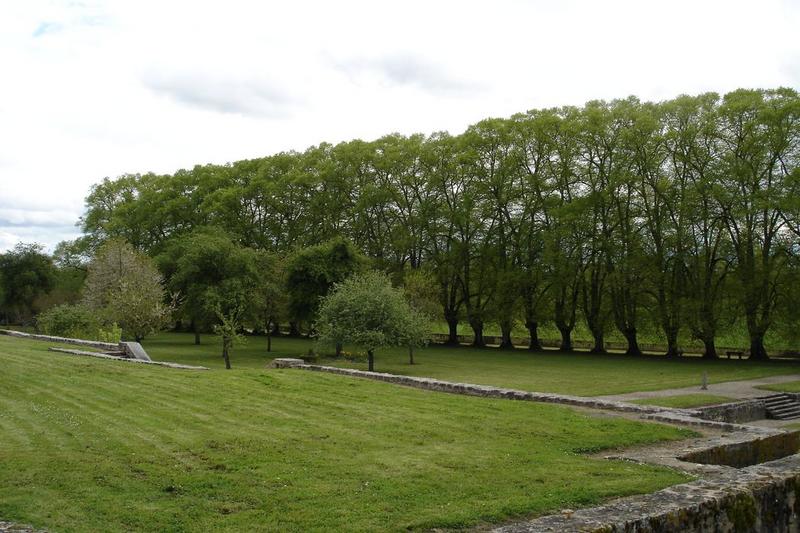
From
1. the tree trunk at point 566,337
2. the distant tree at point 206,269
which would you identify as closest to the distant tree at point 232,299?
the distant tree at point 206,269

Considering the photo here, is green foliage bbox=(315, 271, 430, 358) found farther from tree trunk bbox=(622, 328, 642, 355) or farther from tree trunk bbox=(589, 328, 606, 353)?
tree trunk bbox=(622, 328, 642, 355)

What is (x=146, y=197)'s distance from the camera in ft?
227

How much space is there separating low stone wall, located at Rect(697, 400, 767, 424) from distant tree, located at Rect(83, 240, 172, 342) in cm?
3047

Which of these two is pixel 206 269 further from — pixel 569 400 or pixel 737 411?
pixel 737 411

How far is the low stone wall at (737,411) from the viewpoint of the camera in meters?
21.6

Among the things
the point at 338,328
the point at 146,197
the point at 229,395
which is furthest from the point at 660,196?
the point at 146,197

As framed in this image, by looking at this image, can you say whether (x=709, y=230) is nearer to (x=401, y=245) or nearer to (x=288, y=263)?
(x=401, y=245)

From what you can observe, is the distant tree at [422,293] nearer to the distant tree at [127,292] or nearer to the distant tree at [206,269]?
the distant tree at [206,269]

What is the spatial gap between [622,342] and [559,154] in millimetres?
18691

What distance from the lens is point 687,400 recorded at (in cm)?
2392

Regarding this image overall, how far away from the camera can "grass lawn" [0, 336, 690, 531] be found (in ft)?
25.2

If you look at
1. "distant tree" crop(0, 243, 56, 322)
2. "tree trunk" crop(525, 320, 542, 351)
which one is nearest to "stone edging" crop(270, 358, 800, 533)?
"tree trunk" crop(525, 320, 542, 351)

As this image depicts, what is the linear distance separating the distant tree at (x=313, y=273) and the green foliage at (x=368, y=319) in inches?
422

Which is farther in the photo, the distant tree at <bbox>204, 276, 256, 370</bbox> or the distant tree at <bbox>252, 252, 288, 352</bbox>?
the distant tree at <bbox>252, 252, 288, 352</bbox>
